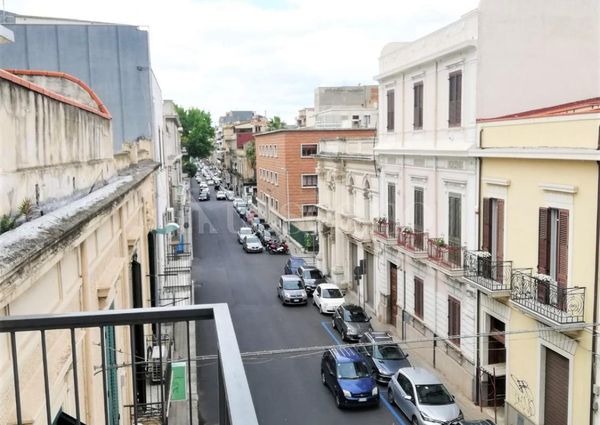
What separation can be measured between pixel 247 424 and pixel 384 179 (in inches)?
942

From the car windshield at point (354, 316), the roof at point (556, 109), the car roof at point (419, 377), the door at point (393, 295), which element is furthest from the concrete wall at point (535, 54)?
the car windshield at point (354, 316)

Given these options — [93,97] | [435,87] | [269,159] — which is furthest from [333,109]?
[93,97]

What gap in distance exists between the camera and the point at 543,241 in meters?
14.5

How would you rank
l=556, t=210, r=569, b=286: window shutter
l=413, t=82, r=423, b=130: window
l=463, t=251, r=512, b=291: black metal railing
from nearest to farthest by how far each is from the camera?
l=556, t=210, r=569, b=286: window shutter, l=463, t=251, r=512, b=291: black metal railing, l=413, t=82, r=423, b=130: window

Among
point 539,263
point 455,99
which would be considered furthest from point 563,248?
point 455,99

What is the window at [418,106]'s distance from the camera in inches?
845

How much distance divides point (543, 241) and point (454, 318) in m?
5.76

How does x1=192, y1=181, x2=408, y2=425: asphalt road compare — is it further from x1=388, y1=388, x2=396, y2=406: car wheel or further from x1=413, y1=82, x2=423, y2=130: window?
x1=413, y1=82, x2=423, y2=130: window

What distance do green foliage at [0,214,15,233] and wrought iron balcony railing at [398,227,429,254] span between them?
17.7 meters

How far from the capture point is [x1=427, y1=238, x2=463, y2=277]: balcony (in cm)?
1847

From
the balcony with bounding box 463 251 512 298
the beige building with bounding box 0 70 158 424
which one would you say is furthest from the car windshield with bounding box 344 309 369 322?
the beige building with bounding box 0 70 158 424

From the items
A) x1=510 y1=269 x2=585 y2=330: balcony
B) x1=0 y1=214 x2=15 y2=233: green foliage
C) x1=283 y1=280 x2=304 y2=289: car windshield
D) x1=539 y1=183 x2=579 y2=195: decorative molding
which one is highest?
x1=0 y1=214 x2=15 y2=233: green foliage

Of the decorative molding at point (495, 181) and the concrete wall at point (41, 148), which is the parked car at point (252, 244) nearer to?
the decorative molding at point (495, 181)

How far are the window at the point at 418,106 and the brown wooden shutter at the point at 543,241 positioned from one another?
7763mm
